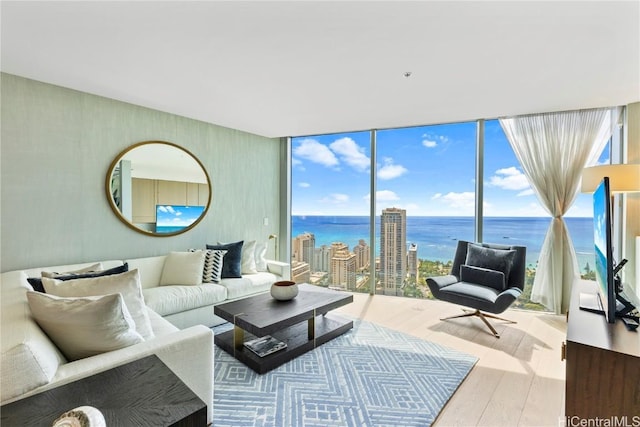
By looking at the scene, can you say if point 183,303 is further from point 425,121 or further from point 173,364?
point 425,121

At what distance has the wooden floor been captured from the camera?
189 centimetres

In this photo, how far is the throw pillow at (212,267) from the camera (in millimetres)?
3398

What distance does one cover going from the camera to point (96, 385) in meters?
1.20

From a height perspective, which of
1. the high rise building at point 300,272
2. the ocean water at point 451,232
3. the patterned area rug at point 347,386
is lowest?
→ the patterned area rug at point 347,386

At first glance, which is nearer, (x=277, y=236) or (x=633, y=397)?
(x=633, y=397)

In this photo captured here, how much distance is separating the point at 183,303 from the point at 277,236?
2.32m

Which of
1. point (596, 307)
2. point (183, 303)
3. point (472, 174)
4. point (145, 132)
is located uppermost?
point (145, 132)

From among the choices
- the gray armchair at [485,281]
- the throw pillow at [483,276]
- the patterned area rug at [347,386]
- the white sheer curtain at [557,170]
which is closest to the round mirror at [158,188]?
the patterned area rug at [347,386]

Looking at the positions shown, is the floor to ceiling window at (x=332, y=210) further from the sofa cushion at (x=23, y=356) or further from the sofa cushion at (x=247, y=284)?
the sofa cushion at (x=23, y=356)

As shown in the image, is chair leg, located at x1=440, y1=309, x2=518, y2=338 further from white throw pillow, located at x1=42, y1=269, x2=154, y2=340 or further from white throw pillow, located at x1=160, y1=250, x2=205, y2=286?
white throw pillow, located at x1=42, y1=269, x2=154, y2=340

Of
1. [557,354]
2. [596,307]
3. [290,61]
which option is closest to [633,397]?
[596,307]

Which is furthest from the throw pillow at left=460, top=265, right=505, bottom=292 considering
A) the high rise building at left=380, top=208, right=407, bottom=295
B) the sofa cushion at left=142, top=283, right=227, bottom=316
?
the sofa cushion at left=142, top=283, right=227, bottom=316

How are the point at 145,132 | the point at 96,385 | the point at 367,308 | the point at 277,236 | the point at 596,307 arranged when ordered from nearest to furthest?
1. the point at 96,385
2. the point at 596,307
3. the point at 145,132
4. the point at 367,308
5. the point at 277,236

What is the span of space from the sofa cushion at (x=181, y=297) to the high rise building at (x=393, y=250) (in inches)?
91.4
